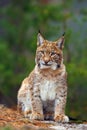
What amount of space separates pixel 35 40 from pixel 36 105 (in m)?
8.29

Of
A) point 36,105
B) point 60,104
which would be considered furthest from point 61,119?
point 36,105

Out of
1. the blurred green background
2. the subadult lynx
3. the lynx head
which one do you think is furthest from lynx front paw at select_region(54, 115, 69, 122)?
the blurred green background

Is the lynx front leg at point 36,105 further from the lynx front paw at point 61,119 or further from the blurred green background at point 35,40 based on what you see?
the blurred green background at point 35,40

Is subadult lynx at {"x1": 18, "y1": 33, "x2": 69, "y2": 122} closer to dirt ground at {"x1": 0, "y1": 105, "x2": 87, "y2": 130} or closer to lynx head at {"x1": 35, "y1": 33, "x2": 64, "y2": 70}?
lynx head at {"x1": 35, "y1": 33, "x2": 64, "y2": 70}

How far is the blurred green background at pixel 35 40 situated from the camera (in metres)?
22.1

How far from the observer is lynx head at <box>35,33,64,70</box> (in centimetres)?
1437

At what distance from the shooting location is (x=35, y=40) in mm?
22750

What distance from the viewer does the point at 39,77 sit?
14.5m

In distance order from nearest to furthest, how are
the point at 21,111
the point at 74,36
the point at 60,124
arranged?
the point at 60,124 < the point at 21,111 < the point at 74,36

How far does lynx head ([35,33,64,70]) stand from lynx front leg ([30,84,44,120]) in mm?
416

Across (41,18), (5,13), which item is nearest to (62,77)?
(41,18)

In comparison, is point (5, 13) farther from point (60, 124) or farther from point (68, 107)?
point (60, 124)

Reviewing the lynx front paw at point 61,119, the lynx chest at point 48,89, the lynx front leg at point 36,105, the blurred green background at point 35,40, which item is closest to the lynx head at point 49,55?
the lynx chest at point 48,89

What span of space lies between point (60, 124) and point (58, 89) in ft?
2.14
